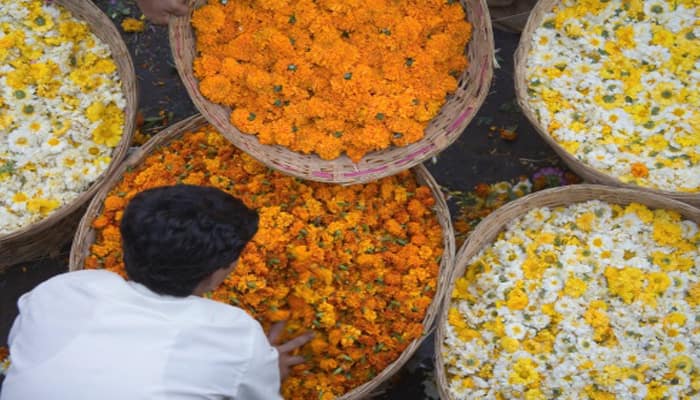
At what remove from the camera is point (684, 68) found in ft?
8.04

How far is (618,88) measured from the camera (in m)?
2.47

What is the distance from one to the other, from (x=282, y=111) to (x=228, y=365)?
42.6 inches

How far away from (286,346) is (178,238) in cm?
75

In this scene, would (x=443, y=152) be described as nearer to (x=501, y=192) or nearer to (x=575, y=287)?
(x=501, y=192)

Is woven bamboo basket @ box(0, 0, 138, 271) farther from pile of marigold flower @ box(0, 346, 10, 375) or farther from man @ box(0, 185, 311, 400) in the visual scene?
man @ box(0, 185, 311, 400)

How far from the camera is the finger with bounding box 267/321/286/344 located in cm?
221

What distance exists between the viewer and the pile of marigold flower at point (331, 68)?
2367 mm

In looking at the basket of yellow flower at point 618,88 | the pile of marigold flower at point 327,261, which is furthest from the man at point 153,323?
the basket of yellow flower at point 618,88

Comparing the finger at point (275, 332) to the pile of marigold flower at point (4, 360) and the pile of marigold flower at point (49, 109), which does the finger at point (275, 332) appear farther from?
the pile of marigold flower at point (4, 360)

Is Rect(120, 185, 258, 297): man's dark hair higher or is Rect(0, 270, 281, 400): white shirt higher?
Rect(120, 185, 258, 297): man's dark hair

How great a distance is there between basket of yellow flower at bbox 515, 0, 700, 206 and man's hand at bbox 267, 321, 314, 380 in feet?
3.82

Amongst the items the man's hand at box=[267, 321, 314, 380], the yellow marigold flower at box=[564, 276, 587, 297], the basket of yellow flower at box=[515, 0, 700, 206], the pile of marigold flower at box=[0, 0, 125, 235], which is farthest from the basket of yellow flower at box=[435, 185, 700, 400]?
the pile of marigold flower at box=[0, 0, 125, 235]

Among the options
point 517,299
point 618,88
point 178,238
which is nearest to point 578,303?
point 517,299

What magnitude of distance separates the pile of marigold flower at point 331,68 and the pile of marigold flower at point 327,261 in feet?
0.67
